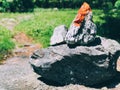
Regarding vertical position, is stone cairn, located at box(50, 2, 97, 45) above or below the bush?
above

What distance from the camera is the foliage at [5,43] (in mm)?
27781

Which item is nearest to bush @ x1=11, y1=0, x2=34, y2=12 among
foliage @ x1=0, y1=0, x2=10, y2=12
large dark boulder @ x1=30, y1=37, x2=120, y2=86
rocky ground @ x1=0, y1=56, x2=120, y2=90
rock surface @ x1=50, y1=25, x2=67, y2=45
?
foliage @ x1=0, y1=0, x2=10, y2=12

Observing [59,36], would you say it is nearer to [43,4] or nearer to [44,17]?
[44,17]

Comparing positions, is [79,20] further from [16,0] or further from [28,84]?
[16,0]

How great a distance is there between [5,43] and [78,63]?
940 cm

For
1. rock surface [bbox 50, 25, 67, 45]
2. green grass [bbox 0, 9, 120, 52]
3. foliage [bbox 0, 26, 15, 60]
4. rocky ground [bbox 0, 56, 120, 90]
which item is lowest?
rocky ground [bbox 0, 56, 120, 90]

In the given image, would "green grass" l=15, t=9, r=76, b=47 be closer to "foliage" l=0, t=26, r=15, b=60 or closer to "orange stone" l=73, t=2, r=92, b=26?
"foliage" l=0, t=26, r=15, b=60

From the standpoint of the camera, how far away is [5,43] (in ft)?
94.1

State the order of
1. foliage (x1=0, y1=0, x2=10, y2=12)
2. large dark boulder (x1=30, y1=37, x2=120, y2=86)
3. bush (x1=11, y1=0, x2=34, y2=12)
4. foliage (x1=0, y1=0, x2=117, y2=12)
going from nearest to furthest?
large dark boulder (x1=30, y1=37, x2=120, y2=86) < foliage (x1=0, y1=0, x2=10, y2=12) < foliage (x1=0, y1=0, x2=117, y2=12) < bush (x1=11, y1=0, x2=34, y2=12)

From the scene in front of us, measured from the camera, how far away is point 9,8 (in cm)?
4006

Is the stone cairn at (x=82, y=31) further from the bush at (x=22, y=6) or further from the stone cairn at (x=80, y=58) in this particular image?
the bush at (x=22, y=6)

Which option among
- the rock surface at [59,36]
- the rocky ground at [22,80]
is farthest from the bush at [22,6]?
the rock surface at [59,36]

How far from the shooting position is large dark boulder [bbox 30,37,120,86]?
2062 centimetres

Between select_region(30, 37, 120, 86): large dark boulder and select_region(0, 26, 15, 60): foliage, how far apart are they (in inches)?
264
